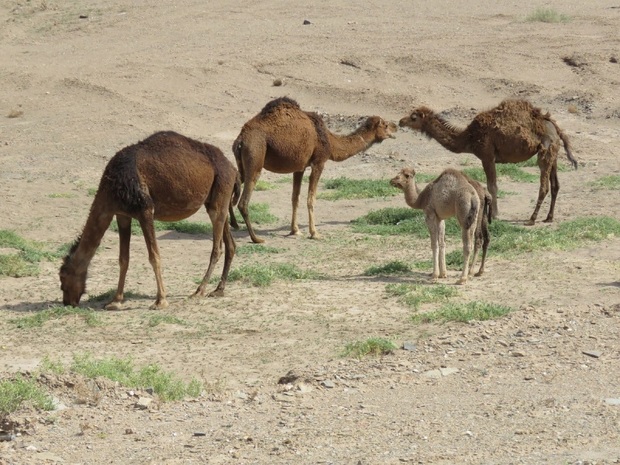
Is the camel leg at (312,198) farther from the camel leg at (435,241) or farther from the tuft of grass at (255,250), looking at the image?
the camel leg at (435,241)

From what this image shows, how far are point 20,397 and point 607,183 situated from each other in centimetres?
1306

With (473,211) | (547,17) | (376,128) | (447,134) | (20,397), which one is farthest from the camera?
(547,17)

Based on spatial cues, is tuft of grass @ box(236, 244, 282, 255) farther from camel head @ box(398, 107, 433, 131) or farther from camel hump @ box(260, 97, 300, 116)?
camel head @ box(398, 107, 433, 131)

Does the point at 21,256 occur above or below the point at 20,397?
below

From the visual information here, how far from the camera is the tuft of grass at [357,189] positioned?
755 inches

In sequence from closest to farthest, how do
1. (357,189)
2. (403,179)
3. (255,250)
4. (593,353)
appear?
(593,353) → (403,179) → (255,250) → (357,189)

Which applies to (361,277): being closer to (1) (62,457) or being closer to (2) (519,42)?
(1) (62,457)

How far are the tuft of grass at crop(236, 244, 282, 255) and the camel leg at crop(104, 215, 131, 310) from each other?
2.77 metres

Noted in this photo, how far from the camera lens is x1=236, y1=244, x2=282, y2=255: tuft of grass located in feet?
48.7

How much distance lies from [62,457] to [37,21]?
28831 mm

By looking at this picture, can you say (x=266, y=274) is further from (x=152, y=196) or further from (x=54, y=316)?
(x=54, y=316)

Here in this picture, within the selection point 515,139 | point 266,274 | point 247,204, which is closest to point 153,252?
point 266,274

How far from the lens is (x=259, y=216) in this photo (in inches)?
681

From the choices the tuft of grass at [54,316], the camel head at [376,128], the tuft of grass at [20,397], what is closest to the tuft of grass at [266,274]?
the tuft of grass at [54,316]
